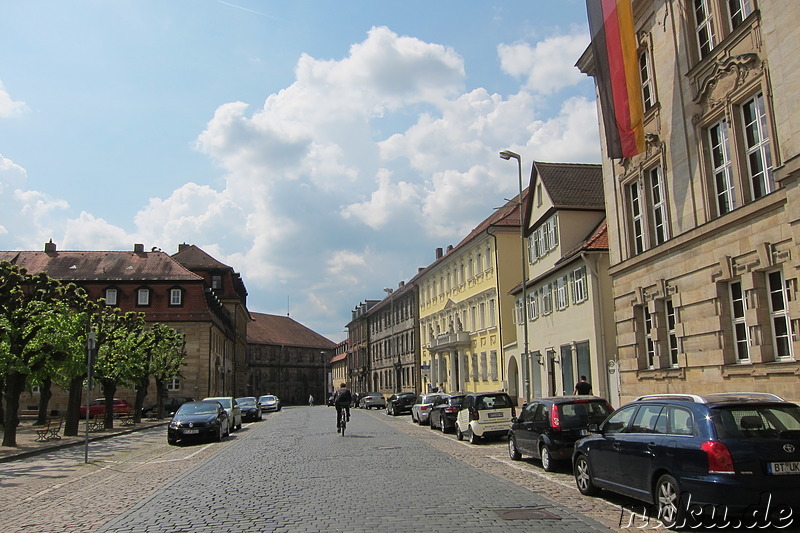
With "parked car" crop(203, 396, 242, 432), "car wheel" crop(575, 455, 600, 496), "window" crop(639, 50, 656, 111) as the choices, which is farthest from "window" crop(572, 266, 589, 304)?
"car wheel" crop(575, 455, 600, 496)

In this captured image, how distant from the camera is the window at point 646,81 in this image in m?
19.9

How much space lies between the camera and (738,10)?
1603cm

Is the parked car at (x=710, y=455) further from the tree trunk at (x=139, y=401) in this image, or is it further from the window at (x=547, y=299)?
the tree trunk at (x=139, y=401)

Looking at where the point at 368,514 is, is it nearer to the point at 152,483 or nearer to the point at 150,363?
the point at 152,483

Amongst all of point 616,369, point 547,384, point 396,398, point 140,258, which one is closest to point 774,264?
point 616,369

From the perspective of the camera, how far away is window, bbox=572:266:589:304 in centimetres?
2844

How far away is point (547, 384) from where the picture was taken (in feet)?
110

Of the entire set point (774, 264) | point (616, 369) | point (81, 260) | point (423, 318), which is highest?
point (81, 260)

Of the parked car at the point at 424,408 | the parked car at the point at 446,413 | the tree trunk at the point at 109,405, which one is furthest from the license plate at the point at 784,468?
the tree trunk at the point at 109,405

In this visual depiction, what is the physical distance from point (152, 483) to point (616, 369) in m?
15.5

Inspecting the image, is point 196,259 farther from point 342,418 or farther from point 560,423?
point 560,423

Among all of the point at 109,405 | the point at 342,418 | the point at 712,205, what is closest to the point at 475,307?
the point at 342,418

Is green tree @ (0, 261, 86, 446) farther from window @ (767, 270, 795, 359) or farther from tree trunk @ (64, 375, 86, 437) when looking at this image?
window @ (767, 270, 795, 359)

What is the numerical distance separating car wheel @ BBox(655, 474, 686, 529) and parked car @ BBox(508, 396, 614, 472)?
4904mm
